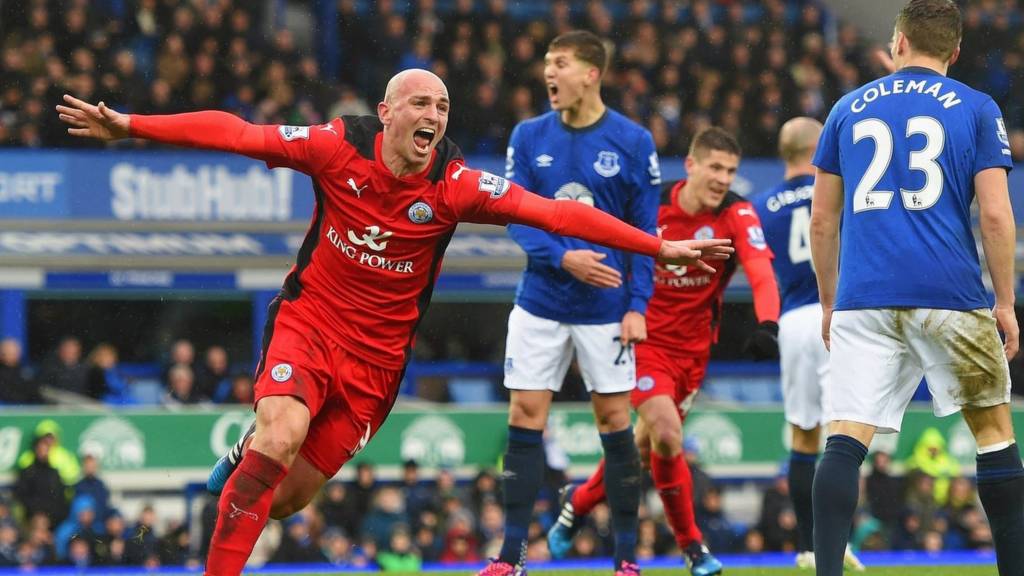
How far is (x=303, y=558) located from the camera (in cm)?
1398

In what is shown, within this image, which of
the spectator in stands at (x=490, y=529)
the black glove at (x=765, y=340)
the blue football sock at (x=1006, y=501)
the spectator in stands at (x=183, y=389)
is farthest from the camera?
the spectator in stands at (x=183, y=389)

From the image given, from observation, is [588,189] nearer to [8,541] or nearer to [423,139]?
[423,139]

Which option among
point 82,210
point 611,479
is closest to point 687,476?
point 611,479

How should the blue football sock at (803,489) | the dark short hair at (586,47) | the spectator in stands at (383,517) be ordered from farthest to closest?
the spectator in stands at (383,517), the blue football sock at (803,489), the dark short hair at (586,47)

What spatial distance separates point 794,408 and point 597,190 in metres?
2.05

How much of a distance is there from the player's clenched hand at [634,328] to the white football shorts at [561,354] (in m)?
0.10

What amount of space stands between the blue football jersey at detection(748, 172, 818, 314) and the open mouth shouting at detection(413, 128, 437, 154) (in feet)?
10.7

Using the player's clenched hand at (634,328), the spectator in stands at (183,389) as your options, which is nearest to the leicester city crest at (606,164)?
the player's clenched hand at (634,328)

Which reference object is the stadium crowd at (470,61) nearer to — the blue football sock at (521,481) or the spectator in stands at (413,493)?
the spectator in stands at (413,493)

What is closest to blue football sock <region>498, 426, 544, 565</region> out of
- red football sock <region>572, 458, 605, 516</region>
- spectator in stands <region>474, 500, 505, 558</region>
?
red football sock <region>572, 458, 605, 516</region>

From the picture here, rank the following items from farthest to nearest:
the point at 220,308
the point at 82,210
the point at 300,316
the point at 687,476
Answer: the point at 220,308
the point at 82,210
the point at 687,476
the point at 300,316

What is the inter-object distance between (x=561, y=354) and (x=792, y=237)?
1864mm

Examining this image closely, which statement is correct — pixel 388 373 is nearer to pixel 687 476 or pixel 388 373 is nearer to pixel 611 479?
pixel 611 479

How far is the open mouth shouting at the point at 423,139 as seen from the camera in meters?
6.35
